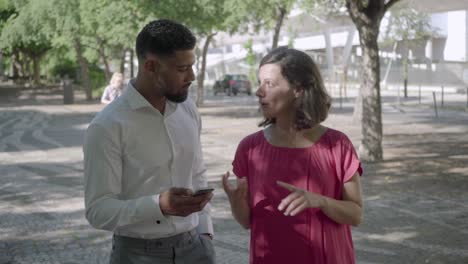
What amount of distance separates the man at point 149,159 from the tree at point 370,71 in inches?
463

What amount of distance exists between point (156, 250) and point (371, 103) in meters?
12.1

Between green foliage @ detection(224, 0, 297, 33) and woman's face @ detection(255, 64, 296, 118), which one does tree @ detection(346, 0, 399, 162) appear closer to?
green foliage @ detection(224, 0, 297, 33)

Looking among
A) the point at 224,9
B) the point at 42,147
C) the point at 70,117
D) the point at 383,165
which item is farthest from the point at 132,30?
the point at 383,165

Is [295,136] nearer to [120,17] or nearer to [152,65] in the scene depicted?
[152,65]

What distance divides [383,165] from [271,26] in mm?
17125

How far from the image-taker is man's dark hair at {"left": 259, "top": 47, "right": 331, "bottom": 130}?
3002mm

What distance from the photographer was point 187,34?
3.12 m

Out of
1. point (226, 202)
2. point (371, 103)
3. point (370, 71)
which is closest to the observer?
point (226, 202)

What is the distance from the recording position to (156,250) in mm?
3195

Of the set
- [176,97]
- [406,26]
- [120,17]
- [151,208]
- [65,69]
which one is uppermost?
[406,26]

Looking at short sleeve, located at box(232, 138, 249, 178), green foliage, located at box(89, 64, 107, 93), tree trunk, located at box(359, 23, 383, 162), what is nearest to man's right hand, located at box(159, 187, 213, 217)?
short sleeve, located at box(232, 138, 249, 178)

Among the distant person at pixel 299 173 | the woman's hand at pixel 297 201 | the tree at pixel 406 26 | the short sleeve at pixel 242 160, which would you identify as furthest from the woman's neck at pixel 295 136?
the tree at pixel 406 26

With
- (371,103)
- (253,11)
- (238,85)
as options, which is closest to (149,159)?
(371,103)

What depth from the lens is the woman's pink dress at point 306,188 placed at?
299cm
